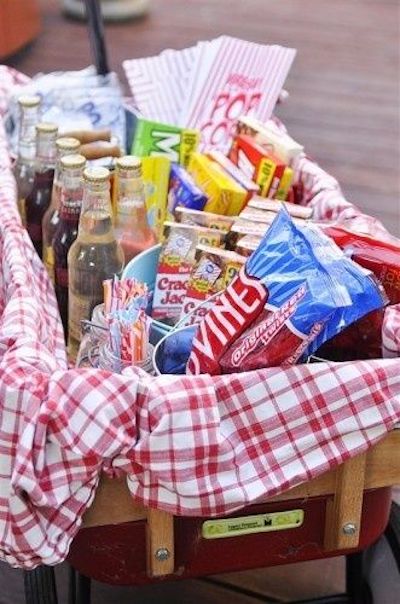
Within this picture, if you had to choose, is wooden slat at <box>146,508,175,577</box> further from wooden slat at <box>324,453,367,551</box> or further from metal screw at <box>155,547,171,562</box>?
wooden slat at <box>324,453,367,551</box>

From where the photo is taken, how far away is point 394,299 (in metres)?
1.14

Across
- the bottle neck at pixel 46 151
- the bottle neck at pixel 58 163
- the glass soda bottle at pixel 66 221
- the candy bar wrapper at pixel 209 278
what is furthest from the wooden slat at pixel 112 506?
the bottle neck at pixel 46 151

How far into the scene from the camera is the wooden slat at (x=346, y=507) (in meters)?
1.01

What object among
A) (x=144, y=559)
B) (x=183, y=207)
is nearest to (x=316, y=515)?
(x=144, y=559)

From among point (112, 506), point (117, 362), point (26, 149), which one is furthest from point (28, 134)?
point (112, 506)

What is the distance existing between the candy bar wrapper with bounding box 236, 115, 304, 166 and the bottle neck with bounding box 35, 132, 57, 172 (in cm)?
30

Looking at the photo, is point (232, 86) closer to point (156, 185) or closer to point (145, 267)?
point (156, 185)

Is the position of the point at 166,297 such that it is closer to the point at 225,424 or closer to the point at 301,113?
the point at 225,424

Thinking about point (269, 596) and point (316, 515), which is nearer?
point (316, 515)

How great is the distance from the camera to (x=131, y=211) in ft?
4.25

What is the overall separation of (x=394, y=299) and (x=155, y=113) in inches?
26.8

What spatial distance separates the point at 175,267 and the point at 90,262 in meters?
0.11

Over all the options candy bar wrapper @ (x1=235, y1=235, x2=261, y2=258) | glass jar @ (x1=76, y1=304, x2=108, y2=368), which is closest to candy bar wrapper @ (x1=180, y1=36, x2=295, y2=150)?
candy bar wrapper @ (x1=235, y1=235, x2=261, y2=258)

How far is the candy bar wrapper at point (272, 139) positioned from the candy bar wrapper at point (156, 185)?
16 cm
